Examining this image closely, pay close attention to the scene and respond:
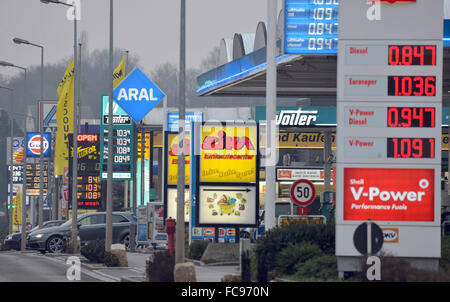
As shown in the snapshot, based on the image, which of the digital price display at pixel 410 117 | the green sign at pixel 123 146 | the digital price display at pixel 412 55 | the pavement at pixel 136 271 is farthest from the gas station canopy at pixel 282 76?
the green sign at pixel 123 146

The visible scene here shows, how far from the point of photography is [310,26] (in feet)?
108

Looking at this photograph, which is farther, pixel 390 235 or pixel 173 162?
pixel 173 162

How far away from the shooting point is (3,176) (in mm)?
119938

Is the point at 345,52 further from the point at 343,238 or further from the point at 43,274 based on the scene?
the point at 43,274

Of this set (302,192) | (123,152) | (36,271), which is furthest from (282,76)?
(123,152)

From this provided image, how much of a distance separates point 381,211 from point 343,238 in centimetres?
91

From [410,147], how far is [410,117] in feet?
1.93

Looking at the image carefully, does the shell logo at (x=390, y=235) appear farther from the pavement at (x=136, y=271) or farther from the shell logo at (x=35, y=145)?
the shell logo at (x=35, y=145)

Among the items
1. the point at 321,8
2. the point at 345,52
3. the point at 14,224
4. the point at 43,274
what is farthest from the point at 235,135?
the point at 14,224

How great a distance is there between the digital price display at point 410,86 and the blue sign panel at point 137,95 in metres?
25.6

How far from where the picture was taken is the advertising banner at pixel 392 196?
74.6 feet

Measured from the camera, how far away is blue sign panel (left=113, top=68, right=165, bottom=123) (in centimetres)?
4778

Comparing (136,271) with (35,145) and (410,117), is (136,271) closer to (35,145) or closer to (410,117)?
Answer: (410,117)
